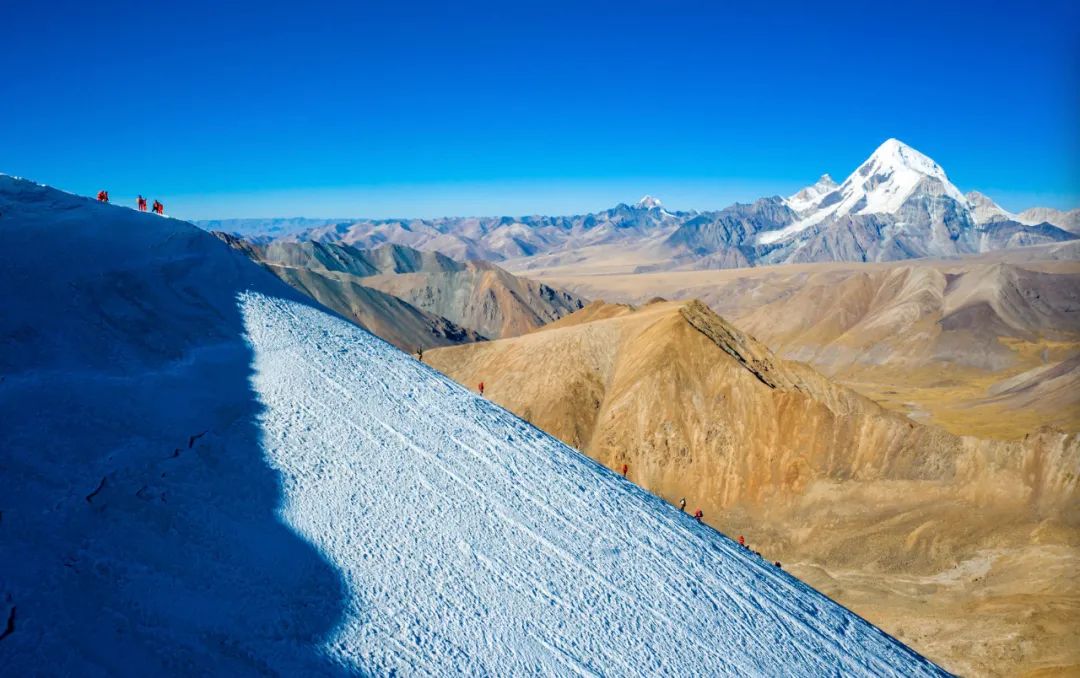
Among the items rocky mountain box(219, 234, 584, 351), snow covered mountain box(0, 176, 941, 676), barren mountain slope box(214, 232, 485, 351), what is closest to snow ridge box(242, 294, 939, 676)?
snow covered mountain box(0, 176, 941, 676)

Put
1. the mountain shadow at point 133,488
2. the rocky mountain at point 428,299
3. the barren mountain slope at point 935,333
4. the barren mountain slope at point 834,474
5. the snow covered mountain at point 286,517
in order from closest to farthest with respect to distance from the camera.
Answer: the mountain shadow at point 133,488 → the snow covered mountain at point 286,517 → the barren mountain slope at point 834,474 → the barren mountain slope at point 935,333 → the rocky mountain at point 428,299

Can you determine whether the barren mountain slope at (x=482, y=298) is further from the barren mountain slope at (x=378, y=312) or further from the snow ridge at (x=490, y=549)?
the snow ridge at (x=490, y=549)

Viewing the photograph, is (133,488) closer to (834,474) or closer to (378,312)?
(834,474)

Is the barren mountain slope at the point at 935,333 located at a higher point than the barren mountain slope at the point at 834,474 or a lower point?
higher

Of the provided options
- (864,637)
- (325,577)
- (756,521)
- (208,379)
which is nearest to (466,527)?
(325,577)

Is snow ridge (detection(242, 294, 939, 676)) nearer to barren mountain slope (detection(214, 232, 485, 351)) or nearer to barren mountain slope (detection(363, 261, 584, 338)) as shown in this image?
barren mountain slope (detection(214, 232, 485, 351))

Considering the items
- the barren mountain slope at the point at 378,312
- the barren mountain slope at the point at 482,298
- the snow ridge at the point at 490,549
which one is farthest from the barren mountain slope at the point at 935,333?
the snow ridge at the point at 490,549
